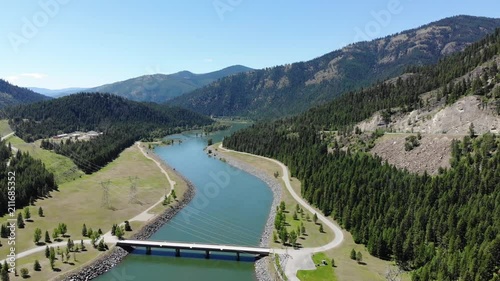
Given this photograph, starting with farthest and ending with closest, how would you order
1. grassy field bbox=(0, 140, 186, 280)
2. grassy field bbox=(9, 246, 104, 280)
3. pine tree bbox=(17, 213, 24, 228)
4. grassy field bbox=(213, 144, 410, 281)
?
1. grassy field bbox=(0, 140, 186, 280)
2. pine tree bbox=(17, 213, 24, 228)
3. grassy field bbox=(213, 144, 410, 281)
4. grassy field bbox=(9, 246, 104, 280)

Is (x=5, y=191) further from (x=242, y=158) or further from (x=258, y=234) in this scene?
(x=242, y=158)

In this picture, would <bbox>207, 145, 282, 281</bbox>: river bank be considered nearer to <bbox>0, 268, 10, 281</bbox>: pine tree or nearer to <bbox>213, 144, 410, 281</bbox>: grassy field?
<bbox>213, 144, 410, 281</bbox>: grassy field

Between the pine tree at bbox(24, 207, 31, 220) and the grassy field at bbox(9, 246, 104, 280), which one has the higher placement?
the pine tree at bbox(24, 207, 31, 220)

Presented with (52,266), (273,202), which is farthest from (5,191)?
(273,202)

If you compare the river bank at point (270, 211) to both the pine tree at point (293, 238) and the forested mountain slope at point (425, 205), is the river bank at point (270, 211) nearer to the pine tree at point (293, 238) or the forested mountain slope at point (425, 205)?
the pine tree at point (293, 238)

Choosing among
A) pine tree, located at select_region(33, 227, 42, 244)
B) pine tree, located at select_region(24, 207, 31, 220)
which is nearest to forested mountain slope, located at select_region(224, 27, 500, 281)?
pine tree, located at select_region(33, 227, 42, 244)

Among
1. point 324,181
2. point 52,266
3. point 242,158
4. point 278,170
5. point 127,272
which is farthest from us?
point 242,158
